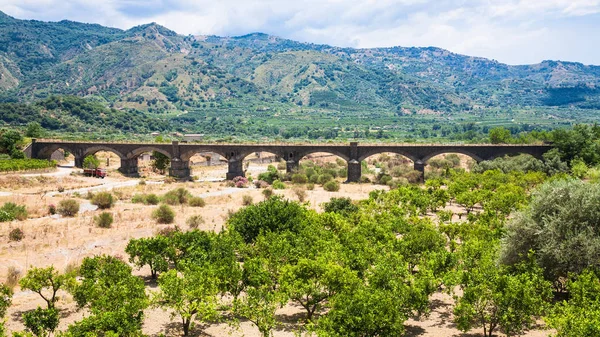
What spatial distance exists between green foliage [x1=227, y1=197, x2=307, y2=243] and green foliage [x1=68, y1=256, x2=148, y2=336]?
9541mm

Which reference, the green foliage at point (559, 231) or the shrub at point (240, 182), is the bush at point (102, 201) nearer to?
the shrub at point (240, 182)

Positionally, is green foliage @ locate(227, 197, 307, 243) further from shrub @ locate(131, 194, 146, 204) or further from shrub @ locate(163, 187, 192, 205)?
shrub @ locate(131, 194, 146, 204)

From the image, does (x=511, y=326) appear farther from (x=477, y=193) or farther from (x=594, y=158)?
(x=594, y=158)

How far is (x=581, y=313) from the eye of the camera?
14.6 m

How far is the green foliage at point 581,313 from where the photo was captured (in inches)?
535

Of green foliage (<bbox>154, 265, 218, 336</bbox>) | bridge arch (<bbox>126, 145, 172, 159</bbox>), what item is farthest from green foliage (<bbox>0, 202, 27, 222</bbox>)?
bridge arch (<bbox>126, 145, 172, 159</bbox>)

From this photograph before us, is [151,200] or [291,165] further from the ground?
[291,165]

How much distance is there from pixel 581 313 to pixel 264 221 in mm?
18693

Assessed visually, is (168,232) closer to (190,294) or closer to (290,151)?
(190,294)

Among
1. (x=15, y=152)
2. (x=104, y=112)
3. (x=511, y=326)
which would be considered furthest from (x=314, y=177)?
(x=104, y=112)

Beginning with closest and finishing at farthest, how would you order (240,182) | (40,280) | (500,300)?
(500,300), (40,280), (240,182)

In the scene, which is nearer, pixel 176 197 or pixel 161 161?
pixel 176 197

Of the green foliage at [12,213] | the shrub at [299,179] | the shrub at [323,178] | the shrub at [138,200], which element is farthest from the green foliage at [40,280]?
the shrub at [323,178]

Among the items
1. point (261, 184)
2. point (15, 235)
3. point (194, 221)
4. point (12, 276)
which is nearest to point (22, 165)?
point (261, 184)
